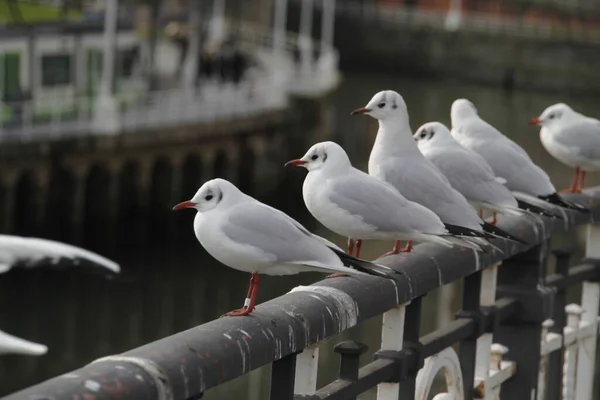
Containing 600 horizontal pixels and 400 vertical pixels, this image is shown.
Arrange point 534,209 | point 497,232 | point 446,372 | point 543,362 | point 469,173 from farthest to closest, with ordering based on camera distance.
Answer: point 469,173 → point 534,209 → point 543,362 → point 497,232 → point 446,372

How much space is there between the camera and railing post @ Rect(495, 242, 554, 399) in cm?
353

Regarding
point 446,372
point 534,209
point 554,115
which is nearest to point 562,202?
point 534,209

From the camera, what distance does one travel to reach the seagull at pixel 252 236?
9.53 ft

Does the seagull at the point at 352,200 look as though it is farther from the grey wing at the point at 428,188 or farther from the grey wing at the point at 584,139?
the grey wing at the point at 584,139

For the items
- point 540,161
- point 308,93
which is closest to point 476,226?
point 540,161

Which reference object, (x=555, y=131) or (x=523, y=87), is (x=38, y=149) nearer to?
(x=555, y=131)

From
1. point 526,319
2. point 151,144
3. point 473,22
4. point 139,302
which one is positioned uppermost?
point 526,319

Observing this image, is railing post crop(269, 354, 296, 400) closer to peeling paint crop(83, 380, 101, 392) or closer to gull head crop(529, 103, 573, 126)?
peeling paint crop(83, 380, 101, 392)

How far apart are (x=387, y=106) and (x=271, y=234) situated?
37.9 inches

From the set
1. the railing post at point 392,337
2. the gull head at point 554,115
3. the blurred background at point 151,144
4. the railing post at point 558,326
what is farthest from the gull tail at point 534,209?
the blurred background at point 151,144

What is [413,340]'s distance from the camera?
300 cm

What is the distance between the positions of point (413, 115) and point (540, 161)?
8012mm

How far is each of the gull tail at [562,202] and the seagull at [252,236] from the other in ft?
3.12

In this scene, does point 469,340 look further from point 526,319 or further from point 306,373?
point 306,373
